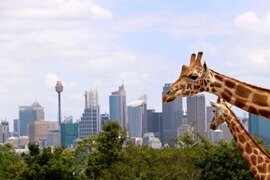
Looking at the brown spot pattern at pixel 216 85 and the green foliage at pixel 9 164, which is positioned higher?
the brown spot pattern at pixel 216 85

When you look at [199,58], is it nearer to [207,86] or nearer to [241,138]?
[207,86]

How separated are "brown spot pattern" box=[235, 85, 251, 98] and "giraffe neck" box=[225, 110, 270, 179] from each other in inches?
97.5

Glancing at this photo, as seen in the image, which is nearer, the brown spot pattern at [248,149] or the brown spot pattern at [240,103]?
the brown spot pattern at [240,103]

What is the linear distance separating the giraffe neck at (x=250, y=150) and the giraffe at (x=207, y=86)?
7.74ft

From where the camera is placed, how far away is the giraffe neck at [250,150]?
67.2 feet

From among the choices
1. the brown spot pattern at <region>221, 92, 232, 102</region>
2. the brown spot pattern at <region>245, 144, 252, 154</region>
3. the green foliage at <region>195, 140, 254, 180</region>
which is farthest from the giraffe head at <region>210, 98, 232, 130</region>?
the green foliage at <region>195, 140, 254, 180</region>

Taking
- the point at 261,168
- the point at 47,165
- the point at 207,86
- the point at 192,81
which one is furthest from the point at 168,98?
the point at 47,165

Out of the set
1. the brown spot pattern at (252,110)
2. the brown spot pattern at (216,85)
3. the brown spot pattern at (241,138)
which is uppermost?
the brown spot pattern at (216,85)

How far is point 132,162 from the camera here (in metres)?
47.3

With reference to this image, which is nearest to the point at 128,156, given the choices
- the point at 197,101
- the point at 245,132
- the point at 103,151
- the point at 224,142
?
the point at 103,151

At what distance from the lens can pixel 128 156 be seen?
159 feet

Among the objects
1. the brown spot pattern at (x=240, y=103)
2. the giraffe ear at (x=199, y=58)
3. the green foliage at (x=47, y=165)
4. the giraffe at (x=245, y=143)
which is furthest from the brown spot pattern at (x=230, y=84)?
the green foliage at (x=47, y=165)

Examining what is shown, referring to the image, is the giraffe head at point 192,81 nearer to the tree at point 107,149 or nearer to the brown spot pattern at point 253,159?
the brown spot pattern at point 253,159

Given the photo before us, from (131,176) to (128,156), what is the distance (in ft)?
8.12
